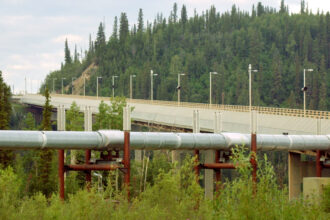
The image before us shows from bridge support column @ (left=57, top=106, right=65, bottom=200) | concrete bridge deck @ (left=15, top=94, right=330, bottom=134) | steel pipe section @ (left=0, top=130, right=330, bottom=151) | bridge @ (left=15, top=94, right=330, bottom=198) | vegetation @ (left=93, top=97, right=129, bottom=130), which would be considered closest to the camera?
steel pipe section @ (left=0, top=130, right=330, bottom=151)

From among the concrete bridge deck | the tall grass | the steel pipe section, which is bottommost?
the tall grass

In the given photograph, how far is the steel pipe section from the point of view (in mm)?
29938

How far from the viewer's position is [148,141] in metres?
33.9

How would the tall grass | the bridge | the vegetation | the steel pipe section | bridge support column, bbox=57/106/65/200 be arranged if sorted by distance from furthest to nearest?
the vegetation < the bridge < bridge support column, bbox=57/106/65/200 < the steel pipe section < the tall grass

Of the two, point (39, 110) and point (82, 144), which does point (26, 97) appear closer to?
point (39, 110)

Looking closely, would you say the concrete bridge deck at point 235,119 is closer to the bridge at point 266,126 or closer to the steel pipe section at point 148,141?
the bridge at point 266,126

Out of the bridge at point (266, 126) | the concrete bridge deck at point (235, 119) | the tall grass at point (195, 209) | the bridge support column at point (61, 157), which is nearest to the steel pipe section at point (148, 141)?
the bridge at point (266, 126)

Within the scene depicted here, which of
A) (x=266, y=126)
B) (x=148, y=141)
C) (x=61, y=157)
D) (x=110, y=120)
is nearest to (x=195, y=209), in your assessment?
(x=148, y=141)

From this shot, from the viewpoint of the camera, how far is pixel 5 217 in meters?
16.5

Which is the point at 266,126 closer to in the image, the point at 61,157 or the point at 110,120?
the point at 61,157

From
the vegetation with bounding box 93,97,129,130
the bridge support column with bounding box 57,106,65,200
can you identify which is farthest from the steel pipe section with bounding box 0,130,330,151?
the vegetation with bounding box 93,97,129,130

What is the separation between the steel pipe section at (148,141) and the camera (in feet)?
98.2

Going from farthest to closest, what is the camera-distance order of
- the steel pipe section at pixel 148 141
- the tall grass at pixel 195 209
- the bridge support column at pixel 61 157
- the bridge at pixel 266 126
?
the bridge at pixel 266 126
the bridge support column at pixel 61 157
the steel pipe section at pixel 148 141
the tall grass at pixel 195 209

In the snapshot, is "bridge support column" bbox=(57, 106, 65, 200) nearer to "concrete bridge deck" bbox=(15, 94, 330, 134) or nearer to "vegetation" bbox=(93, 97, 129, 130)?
"concrete bridge deck" bbox=(15, 94, 330, 134)
